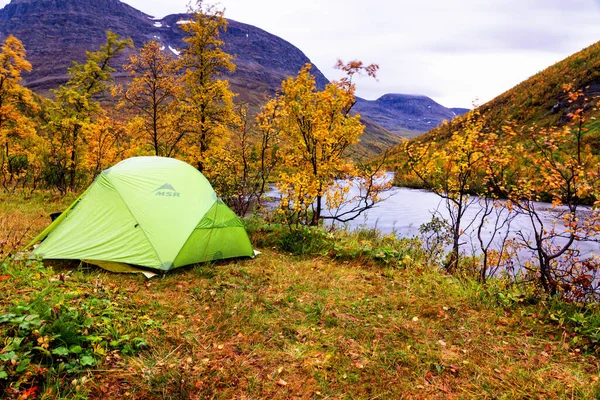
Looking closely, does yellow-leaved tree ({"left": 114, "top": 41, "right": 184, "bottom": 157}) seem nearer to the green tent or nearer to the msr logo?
the green tent

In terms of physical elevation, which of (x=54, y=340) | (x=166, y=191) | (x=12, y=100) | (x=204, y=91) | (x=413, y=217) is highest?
(x=204, y=91)

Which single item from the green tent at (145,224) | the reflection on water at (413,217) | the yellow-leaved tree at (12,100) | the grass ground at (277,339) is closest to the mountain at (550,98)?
the reflection on water at (413,217)

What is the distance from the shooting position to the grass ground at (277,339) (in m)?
3.55

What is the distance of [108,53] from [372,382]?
27.1 metres

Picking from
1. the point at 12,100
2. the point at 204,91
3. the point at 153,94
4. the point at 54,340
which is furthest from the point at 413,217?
the point at 12,100

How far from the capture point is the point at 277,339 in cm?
471

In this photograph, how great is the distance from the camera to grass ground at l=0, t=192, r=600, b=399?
355 centimetres

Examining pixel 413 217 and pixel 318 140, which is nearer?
pixel 318 140

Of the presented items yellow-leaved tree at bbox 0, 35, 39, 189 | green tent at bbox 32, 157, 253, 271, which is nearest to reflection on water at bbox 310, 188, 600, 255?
green tent at bbox 32, 157, 253, 271

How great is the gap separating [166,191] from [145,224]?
1027 mm

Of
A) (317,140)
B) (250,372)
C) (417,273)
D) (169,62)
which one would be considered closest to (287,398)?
(250,372)

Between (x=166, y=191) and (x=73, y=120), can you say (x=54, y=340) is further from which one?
(x=73, y=120)

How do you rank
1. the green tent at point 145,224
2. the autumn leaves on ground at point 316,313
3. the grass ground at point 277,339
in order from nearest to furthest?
the grass ground at point 277,339 → the autumn leaves on ground at point 316,313 → the green tent at point 145,224

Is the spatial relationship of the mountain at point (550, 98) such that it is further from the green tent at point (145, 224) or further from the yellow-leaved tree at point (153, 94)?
the green tent at point (145, 224)
